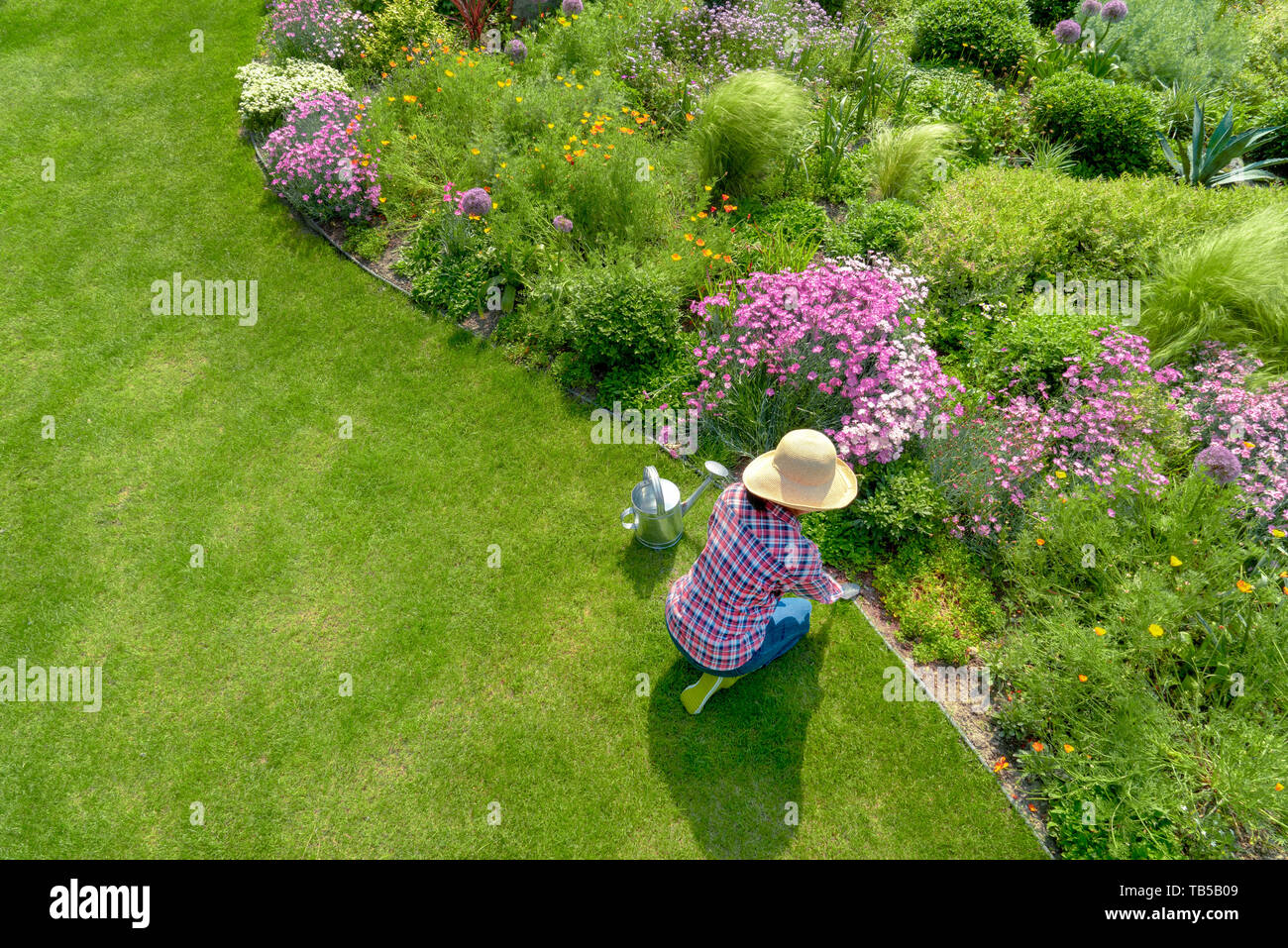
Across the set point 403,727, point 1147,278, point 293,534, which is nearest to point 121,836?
point 403,727

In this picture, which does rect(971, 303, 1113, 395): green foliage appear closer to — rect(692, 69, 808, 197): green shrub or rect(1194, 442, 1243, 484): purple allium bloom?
rect(1194, 442, 1243, 484): purple allium bloom

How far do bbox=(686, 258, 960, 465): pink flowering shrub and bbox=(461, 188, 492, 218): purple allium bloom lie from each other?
281 cm

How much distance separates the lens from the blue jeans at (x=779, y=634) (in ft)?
15.3

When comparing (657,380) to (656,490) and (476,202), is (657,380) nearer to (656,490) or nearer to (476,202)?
(656,490)

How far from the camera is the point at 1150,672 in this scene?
486cm

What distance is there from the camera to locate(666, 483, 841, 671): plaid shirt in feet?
13.6

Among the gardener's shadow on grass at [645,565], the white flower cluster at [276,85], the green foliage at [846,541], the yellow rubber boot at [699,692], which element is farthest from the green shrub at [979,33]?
the yellow rubber boot at [699,692]

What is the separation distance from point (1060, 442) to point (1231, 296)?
214cm

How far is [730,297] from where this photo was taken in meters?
6.48

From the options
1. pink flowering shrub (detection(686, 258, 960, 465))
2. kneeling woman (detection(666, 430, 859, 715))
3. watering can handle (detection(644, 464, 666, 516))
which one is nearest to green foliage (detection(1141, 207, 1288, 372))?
pink flowering shrub (detection(686, 258, 960, 465))

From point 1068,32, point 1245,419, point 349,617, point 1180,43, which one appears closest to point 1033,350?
point 1245,419

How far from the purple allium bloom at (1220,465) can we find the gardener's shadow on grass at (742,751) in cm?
321

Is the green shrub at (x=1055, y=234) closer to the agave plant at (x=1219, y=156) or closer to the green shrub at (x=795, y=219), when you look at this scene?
the agave plant at (x=1219, y=156)

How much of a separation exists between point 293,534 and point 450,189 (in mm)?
4413
